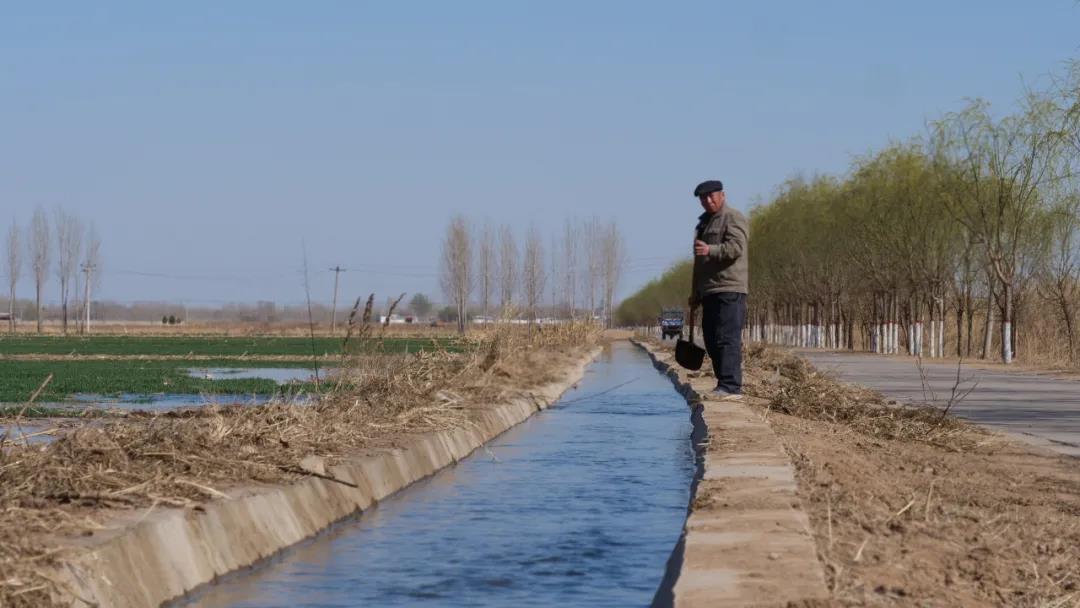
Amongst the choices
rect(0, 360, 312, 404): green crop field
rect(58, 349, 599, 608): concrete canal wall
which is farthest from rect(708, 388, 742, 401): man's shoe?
rect(0, 360, 312, 404): green crop field

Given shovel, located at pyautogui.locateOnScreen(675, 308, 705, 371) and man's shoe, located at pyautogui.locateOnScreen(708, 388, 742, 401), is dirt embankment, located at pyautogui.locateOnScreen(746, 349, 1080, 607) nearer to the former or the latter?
shovel, located at pyautogui.locateOnScreen(675, 308, 705, 371)

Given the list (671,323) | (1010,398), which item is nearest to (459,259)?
(671,323)

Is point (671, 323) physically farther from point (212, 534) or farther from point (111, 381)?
point (212, 534)

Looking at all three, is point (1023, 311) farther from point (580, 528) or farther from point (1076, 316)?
point (580, 528)

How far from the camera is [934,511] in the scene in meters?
8.12

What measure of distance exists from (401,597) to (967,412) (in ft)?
40.9

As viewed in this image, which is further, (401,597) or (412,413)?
(412,413)

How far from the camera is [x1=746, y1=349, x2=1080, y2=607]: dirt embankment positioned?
614 cm

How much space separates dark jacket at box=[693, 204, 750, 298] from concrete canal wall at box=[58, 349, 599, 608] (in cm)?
423

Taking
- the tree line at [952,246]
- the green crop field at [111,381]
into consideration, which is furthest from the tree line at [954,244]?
the green crop field at [111,381]

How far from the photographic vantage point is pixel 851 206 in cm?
6178

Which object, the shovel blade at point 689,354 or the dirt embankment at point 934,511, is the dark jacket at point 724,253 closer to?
the shovel blade at point 689,354

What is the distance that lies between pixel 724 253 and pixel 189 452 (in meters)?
7.04

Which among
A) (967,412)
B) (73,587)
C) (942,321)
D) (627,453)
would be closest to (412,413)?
(627,453)
